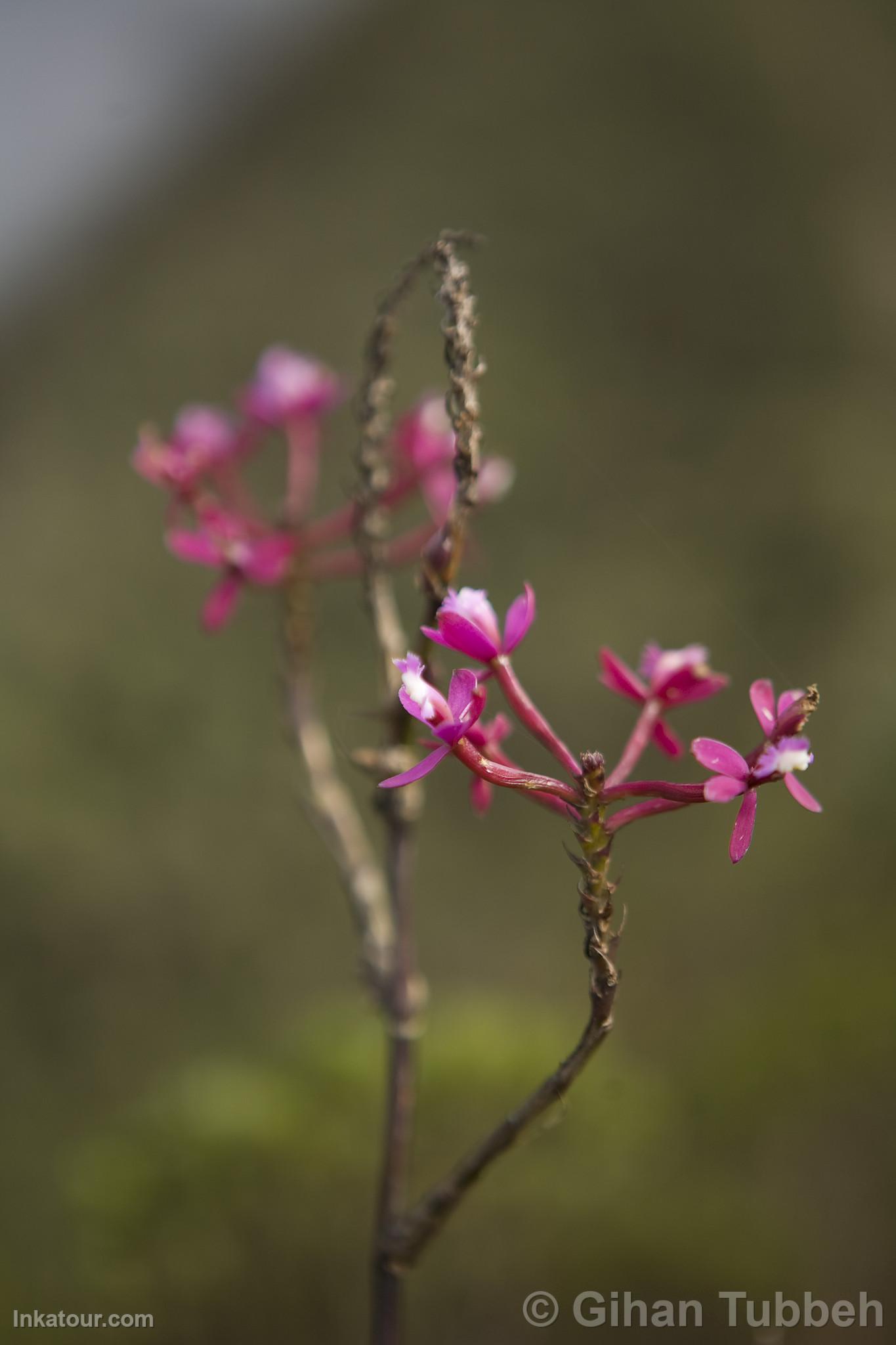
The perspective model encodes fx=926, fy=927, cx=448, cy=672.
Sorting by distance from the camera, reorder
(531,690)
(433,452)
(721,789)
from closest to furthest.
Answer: (721,789), (433,452), (531,690)

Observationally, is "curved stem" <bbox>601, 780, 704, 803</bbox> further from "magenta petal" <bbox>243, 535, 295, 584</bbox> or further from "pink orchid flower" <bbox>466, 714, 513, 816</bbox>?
"magenta petal" <bbox>243, 535, 295, 584</bbox>

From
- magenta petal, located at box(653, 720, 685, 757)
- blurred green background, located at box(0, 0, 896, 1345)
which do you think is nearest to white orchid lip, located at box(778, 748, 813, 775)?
magenta petal, located at box(653, 720, 685, 757)

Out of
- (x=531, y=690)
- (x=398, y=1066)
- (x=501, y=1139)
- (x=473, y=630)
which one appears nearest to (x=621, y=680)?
(x=473, y=630)

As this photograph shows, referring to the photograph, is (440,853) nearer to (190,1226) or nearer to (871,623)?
(871,623)

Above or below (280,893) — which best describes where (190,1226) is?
below

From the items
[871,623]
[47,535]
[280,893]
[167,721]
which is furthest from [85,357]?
[871,623]

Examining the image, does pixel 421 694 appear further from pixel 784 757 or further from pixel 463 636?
pixel 784 757
